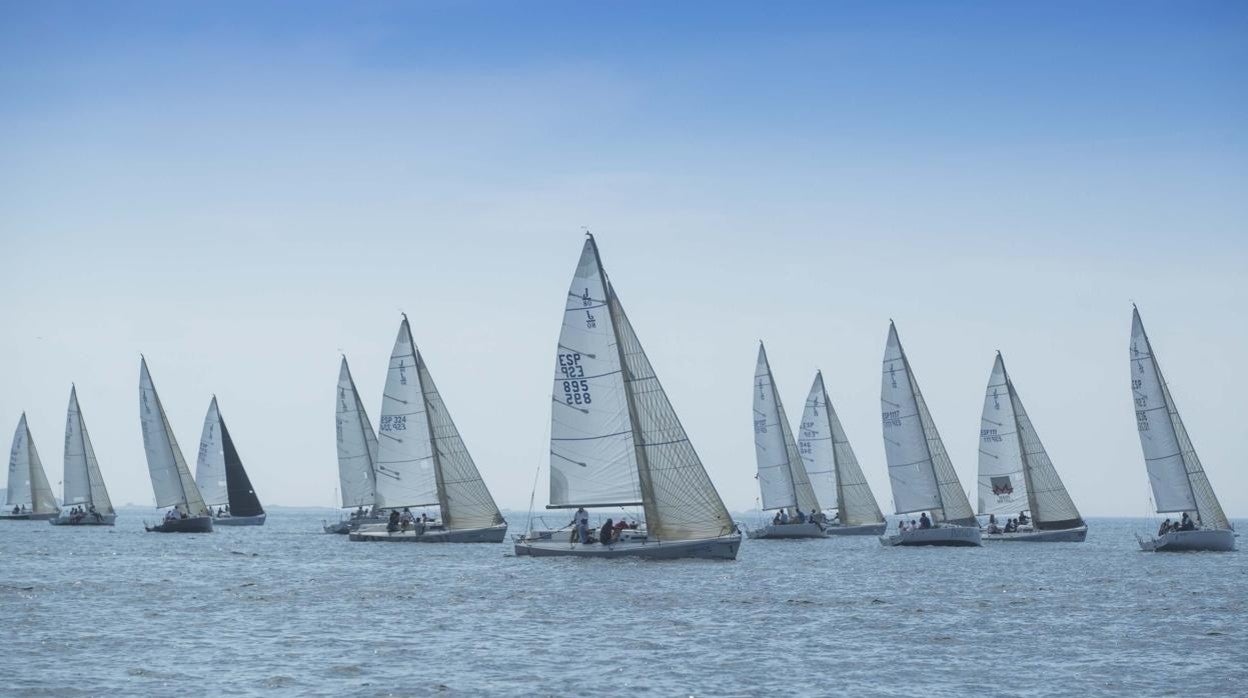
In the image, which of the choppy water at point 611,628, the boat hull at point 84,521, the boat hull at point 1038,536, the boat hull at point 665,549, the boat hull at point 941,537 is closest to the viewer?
the choppy water at point 611,628

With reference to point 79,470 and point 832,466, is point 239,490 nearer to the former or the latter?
point 79,470

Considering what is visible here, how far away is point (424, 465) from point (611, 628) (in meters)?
38.2

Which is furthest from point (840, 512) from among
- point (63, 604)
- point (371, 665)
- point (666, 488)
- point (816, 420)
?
point (371, 665)

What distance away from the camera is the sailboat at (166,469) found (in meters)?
90.1

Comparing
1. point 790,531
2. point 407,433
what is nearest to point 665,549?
point 407,433

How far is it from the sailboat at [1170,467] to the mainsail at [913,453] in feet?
36.1

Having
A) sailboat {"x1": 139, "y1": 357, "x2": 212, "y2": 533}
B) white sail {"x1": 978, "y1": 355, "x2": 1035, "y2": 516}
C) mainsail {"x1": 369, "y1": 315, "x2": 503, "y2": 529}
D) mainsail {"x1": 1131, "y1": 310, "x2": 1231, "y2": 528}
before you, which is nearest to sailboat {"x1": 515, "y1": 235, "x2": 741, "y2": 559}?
mainsail {"x1": 369, "y1": 315, "x2": 503, "y2": 529}

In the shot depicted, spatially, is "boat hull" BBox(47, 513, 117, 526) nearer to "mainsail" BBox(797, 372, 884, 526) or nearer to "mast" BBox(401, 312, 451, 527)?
"mast" BBox(401, 312, 451, 527)

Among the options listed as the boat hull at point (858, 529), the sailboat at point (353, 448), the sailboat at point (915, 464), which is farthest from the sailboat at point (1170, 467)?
the sailboat at point (353, 448)

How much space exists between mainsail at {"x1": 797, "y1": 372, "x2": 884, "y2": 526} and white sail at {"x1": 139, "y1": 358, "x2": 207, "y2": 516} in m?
39.4

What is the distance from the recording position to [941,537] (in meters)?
74.6

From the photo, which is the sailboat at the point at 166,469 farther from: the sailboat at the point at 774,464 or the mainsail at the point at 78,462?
the sailboat at the point at 774,464

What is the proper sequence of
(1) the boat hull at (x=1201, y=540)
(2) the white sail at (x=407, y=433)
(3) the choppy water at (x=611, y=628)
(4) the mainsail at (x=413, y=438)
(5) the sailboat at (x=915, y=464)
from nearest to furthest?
(3) the choppy water at (x=611, y=628), (1) the boat hull at (x=1201, y=540), (4) the mainsail at (x=413, y=438), (2) the white sail at (x=407, y=433), (5) the sailboat at (x=915, y=464)

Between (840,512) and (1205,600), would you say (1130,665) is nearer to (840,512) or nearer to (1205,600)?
(1205,600)
